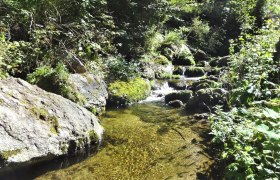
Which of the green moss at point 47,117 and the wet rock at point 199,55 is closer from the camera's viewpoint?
the green moss at point 47,117

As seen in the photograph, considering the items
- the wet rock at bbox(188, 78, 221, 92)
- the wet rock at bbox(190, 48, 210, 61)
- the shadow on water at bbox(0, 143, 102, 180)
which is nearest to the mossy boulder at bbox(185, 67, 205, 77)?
the wet rock at bbox(188, 78, 221, 92)

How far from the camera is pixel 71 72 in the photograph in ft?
32.2

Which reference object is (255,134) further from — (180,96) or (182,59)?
(182,59)

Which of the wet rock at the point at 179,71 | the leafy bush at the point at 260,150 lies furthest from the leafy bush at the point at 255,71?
the wet rock at the point at 179,71

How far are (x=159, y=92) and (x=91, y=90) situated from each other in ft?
13.8

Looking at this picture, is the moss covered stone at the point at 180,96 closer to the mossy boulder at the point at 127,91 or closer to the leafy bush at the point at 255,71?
the mossy boulder at the point at 127,91

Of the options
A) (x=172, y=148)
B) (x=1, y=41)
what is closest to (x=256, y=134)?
(x=172, y=148)

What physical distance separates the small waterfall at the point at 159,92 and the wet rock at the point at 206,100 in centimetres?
195

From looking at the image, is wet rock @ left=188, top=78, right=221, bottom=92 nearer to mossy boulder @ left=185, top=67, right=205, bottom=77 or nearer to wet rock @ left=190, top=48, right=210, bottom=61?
mossy boulder @ left=185, top=67, right=205, bottom=77

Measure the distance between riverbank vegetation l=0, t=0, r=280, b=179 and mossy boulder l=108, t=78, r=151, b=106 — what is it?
0.04 m

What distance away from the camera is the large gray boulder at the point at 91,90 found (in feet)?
29.0

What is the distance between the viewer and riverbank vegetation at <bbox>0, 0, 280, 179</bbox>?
4422 mm

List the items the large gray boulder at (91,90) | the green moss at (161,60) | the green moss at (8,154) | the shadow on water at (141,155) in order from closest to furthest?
the green moss at (8,154), the shadow on water at (141,155), the large gray boulder at (91,90), the green moss at (161,60)

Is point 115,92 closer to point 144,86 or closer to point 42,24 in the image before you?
point 144,86
